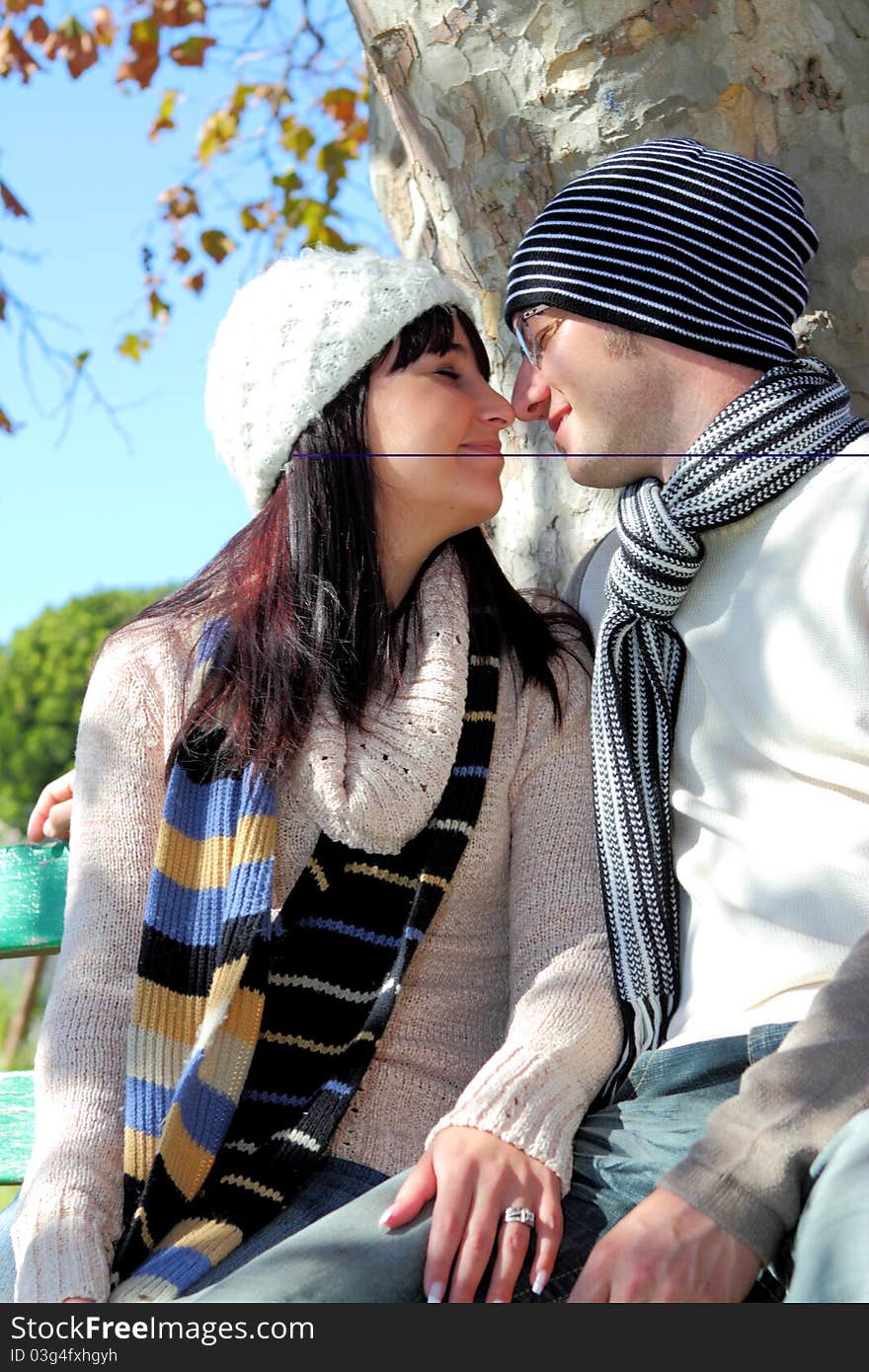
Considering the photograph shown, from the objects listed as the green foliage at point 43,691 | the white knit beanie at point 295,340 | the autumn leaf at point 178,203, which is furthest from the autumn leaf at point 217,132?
the white knit beanie at point 295,340

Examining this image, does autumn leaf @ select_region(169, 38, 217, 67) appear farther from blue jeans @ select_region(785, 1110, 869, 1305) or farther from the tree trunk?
blue jeans @ select_region(785, 1110, 869, 1305)

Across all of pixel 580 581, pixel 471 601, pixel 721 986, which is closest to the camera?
pixel 721 986

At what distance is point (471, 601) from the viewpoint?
2617 mm

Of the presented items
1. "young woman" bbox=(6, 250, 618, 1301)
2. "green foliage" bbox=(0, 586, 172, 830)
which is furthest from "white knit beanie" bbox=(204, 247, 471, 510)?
"green foliage" bbox=(0, 586, 172, 830)

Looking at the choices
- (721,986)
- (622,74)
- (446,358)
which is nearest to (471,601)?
(446,358)

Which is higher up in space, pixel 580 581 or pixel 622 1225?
pixel 580 581

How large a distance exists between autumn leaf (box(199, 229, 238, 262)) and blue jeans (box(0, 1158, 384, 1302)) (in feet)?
22.9

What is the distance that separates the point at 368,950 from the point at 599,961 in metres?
0.36

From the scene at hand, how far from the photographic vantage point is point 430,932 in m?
2.35

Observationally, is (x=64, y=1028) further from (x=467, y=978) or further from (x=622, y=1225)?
(x=622, y=1225)

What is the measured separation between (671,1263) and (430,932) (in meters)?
0.79

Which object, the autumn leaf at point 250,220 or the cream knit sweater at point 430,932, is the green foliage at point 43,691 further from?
the cream knit sweater at point 430,932

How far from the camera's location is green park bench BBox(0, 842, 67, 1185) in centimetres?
291

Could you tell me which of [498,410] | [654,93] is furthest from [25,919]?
[654,93]
